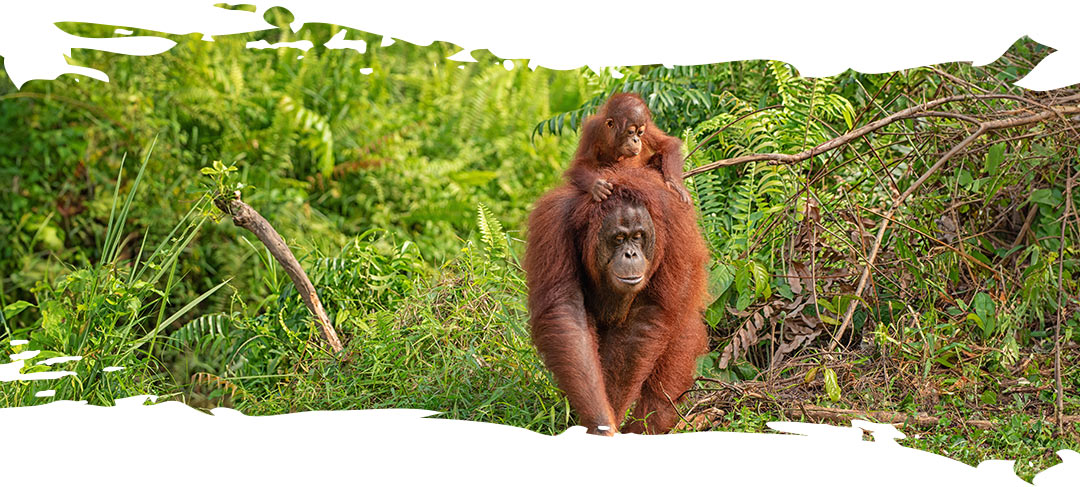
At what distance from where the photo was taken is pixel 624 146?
170 inches

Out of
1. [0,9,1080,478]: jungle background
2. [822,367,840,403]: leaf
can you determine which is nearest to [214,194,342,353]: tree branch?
[0,9,1080,478]: jungle background

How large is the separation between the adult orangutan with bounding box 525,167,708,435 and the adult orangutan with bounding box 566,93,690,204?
87mm

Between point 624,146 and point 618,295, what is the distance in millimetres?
589

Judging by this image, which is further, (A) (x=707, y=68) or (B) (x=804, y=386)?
(A) (x=707, y=68)

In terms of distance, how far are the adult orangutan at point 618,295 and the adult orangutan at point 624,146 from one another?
0.09 metres

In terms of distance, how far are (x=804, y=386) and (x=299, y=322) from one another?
8.55ft

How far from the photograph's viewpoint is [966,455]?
12.9 feet

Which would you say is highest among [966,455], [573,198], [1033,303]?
[573,198]

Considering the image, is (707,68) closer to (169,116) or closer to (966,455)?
(966,455)

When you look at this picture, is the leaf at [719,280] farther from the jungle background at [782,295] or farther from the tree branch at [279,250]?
the tree branch at [279,250]

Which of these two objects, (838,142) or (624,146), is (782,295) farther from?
(624,146)

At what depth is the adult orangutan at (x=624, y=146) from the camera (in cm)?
427

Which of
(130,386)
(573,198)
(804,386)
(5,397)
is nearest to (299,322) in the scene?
(130,386)

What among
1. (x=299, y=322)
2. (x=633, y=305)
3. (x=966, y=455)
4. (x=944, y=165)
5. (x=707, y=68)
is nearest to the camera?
(x=966, y=455)
